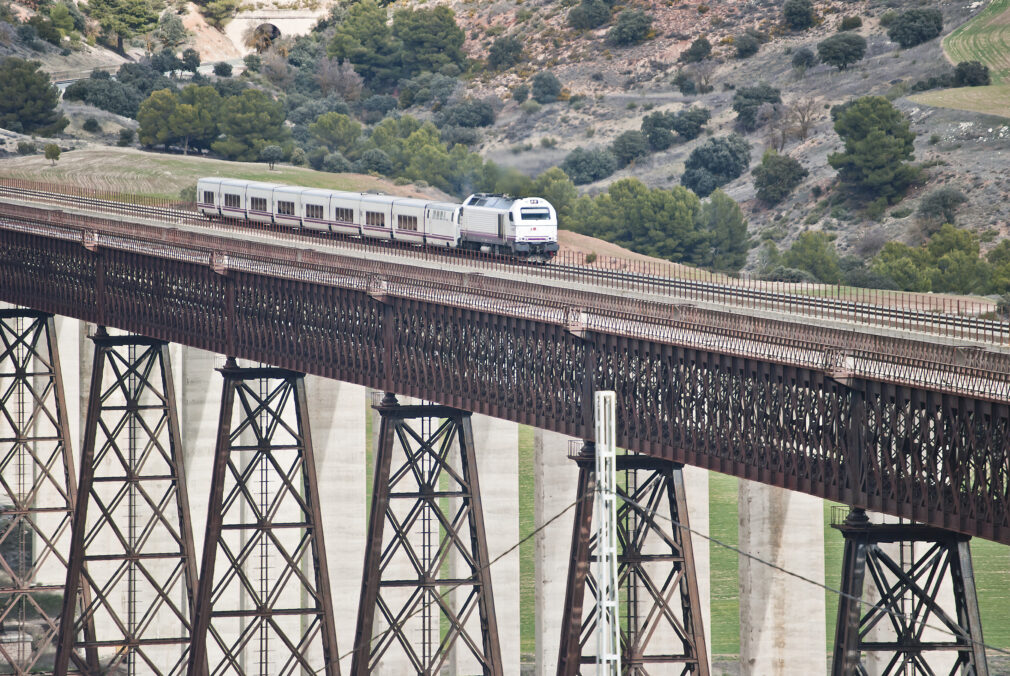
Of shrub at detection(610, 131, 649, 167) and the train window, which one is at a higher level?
the train window

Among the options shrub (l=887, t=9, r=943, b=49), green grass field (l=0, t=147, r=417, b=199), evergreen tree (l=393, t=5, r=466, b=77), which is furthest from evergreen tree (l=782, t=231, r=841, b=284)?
evergreen tree (l=393, t=5, r=466, b=77)

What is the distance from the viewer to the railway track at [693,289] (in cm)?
3709

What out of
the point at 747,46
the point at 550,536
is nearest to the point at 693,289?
the point at 550,536

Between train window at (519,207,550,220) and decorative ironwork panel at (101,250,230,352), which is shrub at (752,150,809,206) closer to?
train window at (519,207,550,220)

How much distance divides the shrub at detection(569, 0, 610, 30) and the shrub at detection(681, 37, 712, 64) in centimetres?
1681

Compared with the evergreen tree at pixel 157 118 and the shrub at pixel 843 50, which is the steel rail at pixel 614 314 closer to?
the evergreen tree at pixel 157 118

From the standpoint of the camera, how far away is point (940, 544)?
99.1 feet

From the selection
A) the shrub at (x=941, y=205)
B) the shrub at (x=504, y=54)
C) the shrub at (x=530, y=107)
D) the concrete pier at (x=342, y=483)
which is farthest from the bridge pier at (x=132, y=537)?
the shrub at (x=504, y=54)

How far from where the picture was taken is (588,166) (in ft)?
517

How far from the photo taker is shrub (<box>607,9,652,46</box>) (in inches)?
7407

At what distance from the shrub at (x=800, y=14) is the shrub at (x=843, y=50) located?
12908 millimetres

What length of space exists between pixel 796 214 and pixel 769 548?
8372cm

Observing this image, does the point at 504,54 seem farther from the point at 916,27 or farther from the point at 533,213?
the point at 533,213

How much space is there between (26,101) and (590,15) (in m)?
72.1
